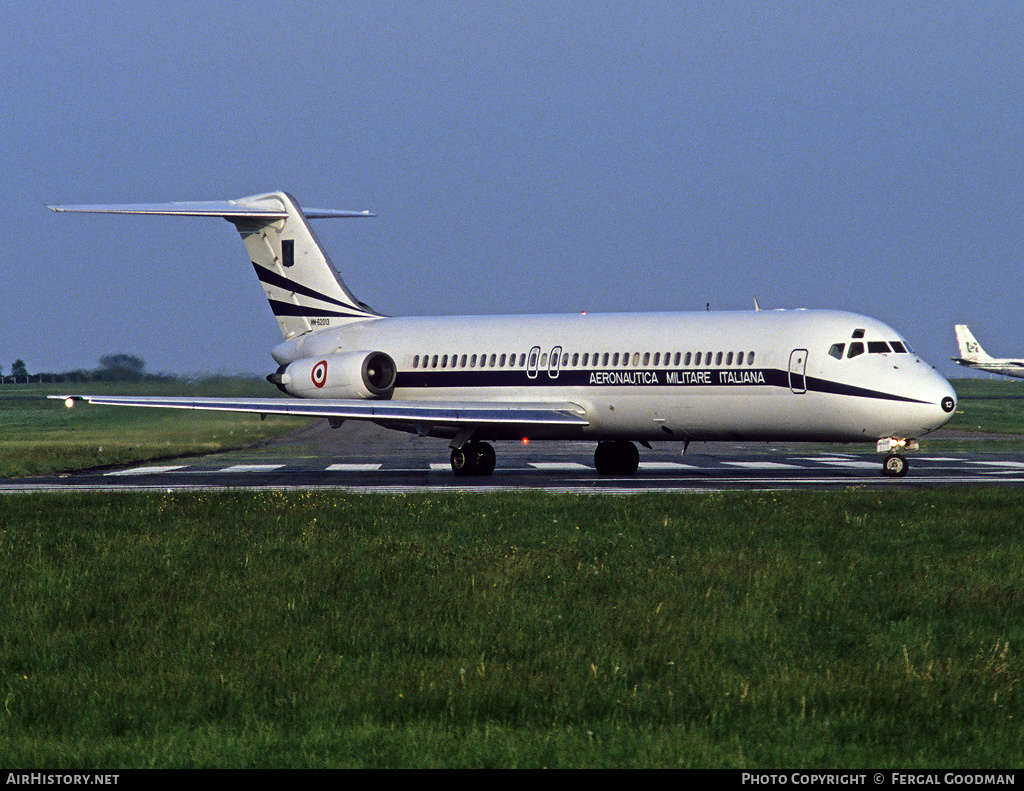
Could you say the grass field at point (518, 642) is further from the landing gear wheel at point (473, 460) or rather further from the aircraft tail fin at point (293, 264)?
the aircraft tail fin at point (293, 264)

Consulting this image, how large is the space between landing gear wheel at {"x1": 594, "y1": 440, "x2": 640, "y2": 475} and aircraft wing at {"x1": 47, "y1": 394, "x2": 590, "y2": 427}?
193 centimetres

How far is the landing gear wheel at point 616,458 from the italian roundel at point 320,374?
25.0ft

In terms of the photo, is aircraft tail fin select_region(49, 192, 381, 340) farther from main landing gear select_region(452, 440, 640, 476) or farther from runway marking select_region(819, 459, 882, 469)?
runway marking select_region(819, 459, 882, 469)

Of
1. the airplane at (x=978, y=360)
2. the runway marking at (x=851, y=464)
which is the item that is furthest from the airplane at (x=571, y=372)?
the airplane at (x=978, y=360)

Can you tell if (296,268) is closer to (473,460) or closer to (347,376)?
(347,376)

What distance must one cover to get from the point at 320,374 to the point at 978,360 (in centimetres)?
10244

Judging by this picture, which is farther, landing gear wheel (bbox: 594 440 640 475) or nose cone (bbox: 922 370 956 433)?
landing gear wheel (bbox: 594 440 640 475)

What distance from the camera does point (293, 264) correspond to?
34531mm

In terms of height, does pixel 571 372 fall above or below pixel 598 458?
above

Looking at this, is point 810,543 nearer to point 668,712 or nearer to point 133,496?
point 668,712

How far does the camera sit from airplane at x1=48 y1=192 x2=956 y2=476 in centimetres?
2600

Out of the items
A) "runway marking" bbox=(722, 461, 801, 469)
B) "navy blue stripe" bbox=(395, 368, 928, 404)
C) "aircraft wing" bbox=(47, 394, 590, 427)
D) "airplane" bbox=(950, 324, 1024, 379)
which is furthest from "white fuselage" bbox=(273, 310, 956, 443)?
"airplane" bbox=(950, 324, 1024, 379)

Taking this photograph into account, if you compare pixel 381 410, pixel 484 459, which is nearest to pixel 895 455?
pixel 484 459

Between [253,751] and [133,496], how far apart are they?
48.0ft
